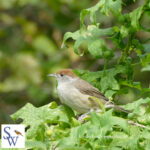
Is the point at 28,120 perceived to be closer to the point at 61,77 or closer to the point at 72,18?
the point at 61,77

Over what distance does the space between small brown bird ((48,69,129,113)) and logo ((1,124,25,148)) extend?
42.8 inches

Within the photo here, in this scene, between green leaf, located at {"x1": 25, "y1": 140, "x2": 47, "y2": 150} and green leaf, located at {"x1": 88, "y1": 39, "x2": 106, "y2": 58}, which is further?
green leaf, located at {"x1": 88, "y1": 39, "x2": 106, "y2": 58}

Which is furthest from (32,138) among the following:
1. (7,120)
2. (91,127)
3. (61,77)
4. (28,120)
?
(7,120)

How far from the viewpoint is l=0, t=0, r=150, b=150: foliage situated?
2.42 meters

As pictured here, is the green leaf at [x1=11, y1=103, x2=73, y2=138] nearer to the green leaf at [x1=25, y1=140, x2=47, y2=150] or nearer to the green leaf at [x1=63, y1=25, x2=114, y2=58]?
the green leaf at [x1=25, y1=140, x2=47, y2=150]

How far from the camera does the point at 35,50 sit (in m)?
8.20

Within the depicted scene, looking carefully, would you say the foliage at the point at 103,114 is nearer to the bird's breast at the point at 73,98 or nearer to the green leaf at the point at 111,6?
the green leaf at the point at 111,6

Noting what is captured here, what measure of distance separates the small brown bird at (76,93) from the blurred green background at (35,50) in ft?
9.98

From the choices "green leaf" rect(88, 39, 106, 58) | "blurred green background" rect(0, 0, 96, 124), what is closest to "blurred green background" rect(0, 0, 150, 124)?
"blurred green background" rect(0, 0, 96, 124)

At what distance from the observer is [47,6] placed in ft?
27.0

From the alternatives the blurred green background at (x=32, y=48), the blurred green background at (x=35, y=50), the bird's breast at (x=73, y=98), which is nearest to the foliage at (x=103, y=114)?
the bird's breast at (x=73, y=98)

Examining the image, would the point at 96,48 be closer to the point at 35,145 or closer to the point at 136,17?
the point at 136,17

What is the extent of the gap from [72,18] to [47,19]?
0.51 meters

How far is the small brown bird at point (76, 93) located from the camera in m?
4.07
